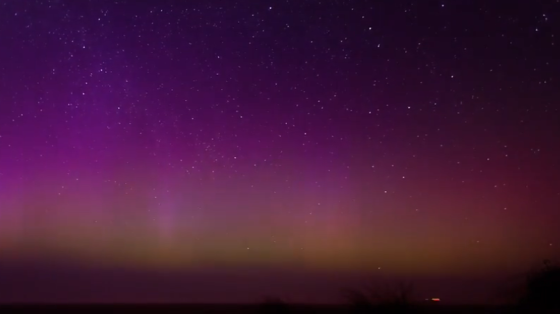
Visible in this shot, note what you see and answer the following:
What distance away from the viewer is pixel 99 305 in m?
33.5

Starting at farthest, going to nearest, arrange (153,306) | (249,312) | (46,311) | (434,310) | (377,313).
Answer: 1. (153,306)
2. (46,311)
3. (249,312)
4. (434,310)
5. (377,313)

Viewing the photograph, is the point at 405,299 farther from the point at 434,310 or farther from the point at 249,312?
the point at 249,312

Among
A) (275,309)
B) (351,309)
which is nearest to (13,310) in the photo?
(275,309)

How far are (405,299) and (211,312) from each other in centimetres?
1017

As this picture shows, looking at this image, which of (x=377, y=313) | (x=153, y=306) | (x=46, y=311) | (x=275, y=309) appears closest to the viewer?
(x=377, y=313)

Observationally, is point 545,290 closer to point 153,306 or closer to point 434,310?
point 434,310

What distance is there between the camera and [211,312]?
87.4 feet

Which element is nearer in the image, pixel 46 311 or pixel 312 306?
pixel 312 306

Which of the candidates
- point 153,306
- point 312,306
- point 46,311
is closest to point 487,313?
point 312,306

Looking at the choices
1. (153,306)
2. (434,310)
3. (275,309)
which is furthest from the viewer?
(153,306)

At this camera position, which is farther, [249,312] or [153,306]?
[153,306]

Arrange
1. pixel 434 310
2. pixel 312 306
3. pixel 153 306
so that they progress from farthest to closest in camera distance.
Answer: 1. pixel 153 306
2. pixel 312 306
3. pixel 434 310

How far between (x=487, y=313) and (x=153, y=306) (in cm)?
1684

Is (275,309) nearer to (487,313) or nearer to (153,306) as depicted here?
(487,313)
